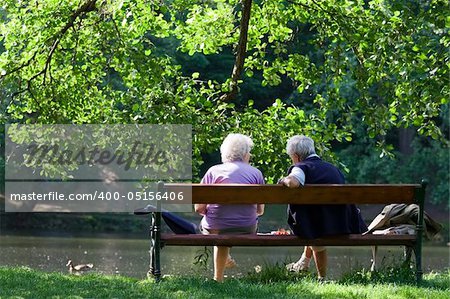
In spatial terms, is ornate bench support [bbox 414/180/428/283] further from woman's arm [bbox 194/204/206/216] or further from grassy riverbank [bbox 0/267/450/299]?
woman's arm [bbox 194/204/206/216]

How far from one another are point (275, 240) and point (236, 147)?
1.06m

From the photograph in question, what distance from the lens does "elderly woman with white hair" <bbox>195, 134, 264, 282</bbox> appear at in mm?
8209

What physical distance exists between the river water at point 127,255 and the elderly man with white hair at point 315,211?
26.3 feet

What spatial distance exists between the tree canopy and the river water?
11.0 ft

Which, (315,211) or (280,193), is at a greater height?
(280,193)

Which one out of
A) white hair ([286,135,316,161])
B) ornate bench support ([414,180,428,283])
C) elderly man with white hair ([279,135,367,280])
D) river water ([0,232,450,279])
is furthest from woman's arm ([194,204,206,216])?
river water ([0,232,450,279])

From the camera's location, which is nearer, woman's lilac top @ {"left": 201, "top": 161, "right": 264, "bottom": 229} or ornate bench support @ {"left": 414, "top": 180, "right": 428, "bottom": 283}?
ornate bench support @ {"left": 414, "top": 180, "right": 428, "bottom": 283}

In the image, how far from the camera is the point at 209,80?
45.5ft

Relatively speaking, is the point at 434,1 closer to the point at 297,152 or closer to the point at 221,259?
the point at 297,152

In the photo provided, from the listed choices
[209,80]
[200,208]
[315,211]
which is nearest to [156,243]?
[200,208]

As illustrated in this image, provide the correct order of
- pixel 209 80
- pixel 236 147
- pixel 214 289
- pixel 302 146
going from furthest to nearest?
pixel 209 80 → pixel 236 147 → pixel 302 146 → pixel 214 289

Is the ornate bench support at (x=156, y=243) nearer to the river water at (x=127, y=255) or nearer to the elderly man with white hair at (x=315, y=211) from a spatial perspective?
the elderly man with white hair at (x=315, y=211)

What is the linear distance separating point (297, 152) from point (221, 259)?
114cm

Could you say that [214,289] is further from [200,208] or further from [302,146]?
[302,146]
